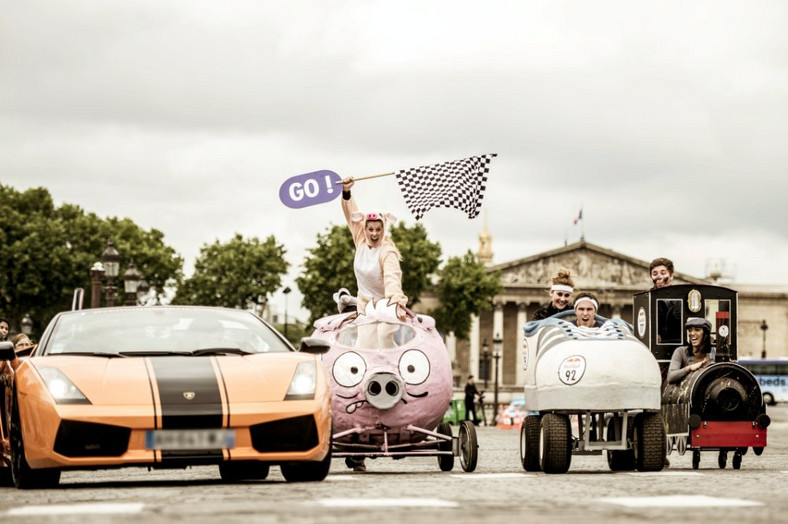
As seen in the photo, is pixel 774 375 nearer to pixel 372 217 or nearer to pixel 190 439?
pixel 372 217

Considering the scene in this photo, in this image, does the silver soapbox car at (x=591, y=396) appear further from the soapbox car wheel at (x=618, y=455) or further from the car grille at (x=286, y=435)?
the car grille at (x=286, y=435)

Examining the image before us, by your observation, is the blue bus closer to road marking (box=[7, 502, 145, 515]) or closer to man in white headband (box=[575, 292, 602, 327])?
man in white headband (box=[575, 292, 602, 327])

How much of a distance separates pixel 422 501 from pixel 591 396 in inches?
178

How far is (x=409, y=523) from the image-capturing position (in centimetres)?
656

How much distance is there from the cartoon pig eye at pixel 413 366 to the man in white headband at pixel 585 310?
4.76ft

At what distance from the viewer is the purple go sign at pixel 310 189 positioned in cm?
1442

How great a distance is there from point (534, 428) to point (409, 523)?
6.42m

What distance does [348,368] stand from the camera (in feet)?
40.9

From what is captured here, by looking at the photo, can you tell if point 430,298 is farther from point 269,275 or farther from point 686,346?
point 686,346

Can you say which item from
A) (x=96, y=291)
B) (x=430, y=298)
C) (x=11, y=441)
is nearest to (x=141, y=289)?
(x=96, y=291)

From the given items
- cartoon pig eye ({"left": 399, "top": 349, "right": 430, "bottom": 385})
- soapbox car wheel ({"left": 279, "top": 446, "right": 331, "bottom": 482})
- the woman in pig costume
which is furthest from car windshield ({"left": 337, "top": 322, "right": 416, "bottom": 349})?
soapbox car wheel ({"left": 279, "top": 446, "right": 331, "bottom": 482})

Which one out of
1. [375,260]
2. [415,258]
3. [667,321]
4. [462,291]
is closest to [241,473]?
[375,260]

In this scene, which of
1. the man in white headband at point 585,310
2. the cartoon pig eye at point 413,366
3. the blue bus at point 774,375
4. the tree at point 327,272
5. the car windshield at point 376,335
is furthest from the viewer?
the tree at point 327,272

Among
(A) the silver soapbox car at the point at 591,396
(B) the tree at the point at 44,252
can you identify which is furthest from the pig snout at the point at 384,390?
(B) the tree at the point at 44,252
